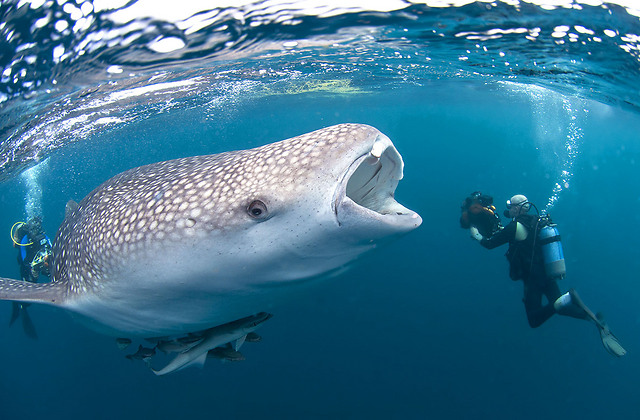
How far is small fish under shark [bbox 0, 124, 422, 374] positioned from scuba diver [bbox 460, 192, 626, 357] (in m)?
6.25

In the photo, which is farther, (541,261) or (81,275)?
(541,261)

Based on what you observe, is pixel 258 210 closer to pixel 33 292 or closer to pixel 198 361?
pixel 198 361

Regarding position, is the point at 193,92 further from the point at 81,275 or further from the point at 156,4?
the point at 81,275

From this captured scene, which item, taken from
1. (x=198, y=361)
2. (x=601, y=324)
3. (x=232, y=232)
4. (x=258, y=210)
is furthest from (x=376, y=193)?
(x=601, y=324)

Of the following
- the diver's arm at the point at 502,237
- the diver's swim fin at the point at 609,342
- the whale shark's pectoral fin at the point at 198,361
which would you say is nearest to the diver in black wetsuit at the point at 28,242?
the whale shark's pectoral fin at the point at 198,361

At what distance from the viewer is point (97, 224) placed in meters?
2.84

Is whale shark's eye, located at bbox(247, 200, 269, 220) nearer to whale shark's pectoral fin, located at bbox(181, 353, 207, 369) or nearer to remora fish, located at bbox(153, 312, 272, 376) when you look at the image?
remora fish, located at bbox(153, 312, 272, 376)

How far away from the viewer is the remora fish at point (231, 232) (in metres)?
1.84

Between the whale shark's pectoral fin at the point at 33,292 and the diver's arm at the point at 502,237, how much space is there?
7406 mm

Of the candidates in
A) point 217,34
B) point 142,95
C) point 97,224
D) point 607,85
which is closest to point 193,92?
point 142,95

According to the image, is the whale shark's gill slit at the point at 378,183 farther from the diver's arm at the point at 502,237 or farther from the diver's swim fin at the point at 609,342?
the diver's swim fin at the point at 609,342

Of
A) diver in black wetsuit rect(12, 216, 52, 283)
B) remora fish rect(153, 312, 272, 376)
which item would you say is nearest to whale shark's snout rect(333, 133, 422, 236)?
remora fish rect(153, 312, 272, 376)

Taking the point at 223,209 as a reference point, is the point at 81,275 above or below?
below

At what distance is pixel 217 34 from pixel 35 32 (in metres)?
3.14
